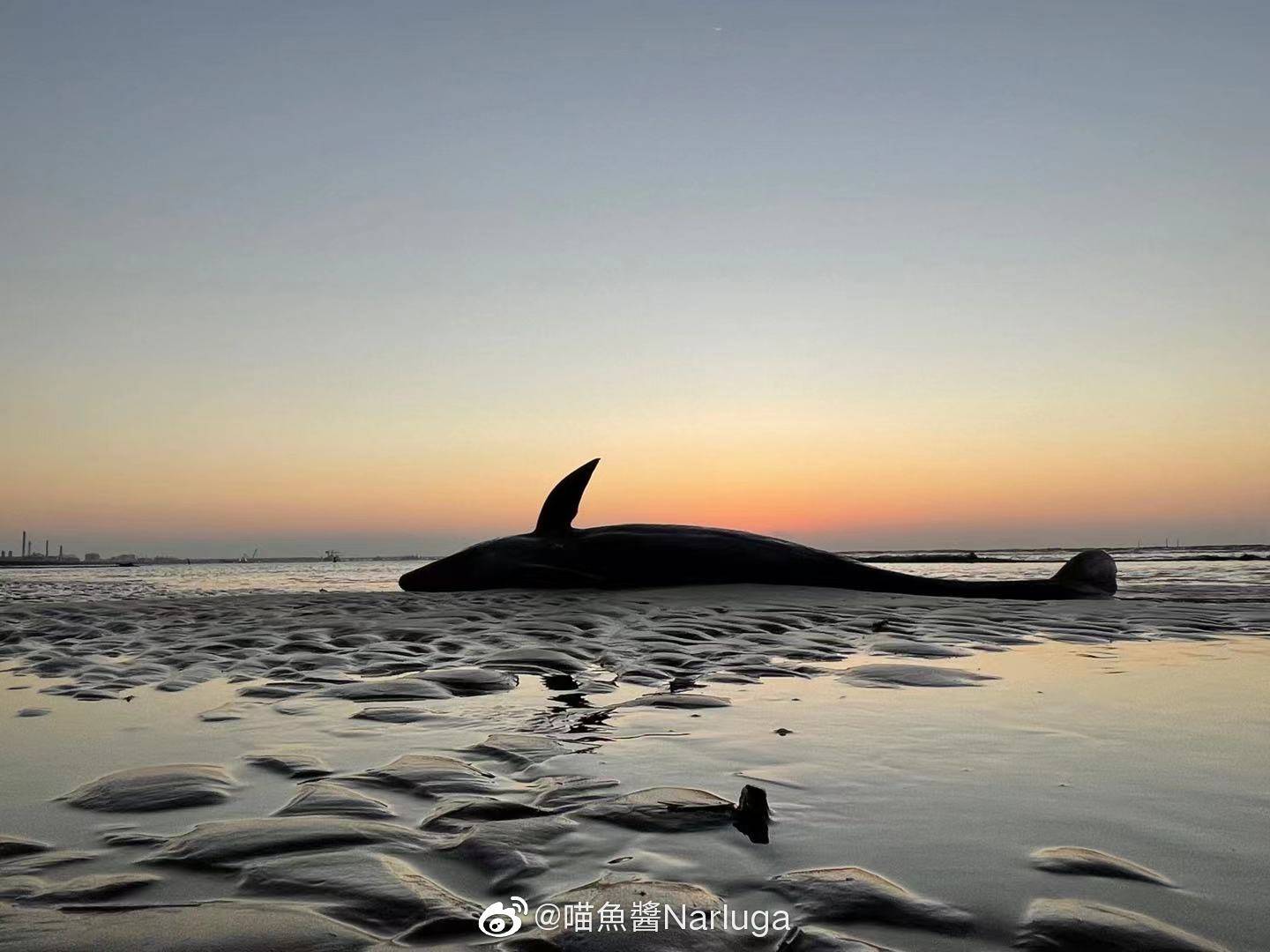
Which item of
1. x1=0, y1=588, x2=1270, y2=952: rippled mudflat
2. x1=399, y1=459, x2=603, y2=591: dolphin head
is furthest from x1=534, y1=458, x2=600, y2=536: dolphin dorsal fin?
x1=0, y1=588, x2=1270, y2=952: rippled mudflat

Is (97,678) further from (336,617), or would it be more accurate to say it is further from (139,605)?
(139,605)

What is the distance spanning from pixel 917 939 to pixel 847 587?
8686 millimetres

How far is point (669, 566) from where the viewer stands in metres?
9.72

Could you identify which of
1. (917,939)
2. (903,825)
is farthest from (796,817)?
(917,939)

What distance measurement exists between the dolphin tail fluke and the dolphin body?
1 cm

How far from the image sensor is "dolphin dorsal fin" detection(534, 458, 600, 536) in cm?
972

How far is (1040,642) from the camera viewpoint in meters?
5.66

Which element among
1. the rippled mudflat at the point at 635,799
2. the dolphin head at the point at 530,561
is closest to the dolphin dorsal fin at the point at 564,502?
the dolphin head at the point at 530,561

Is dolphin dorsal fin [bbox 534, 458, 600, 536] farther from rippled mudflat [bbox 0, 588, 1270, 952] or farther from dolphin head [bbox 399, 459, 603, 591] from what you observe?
rippled mudflat [bbox 0, 588, 1270, 952]

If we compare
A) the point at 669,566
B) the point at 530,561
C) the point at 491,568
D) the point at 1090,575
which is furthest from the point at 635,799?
the point at 1090,575

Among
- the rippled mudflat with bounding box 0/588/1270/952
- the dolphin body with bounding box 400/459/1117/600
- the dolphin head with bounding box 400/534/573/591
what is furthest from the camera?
the dolphin head with bounding box 400/534/573/591

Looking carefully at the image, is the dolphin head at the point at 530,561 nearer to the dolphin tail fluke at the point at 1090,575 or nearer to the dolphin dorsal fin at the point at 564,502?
the dolphin dorsal fin at the point at 564,502

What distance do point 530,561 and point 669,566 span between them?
155 centimetres

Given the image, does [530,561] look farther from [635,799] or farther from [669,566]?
[635,799]
